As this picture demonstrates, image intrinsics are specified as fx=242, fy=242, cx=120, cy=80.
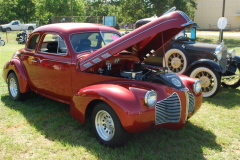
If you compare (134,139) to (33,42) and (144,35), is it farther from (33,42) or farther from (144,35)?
(33,42)

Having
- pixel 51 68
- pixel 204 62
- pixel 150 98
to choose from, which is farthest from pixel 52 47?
pixel 204 62

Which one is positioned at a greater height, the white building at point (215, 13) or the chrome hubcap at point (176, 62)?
the white building at point (215, 13)

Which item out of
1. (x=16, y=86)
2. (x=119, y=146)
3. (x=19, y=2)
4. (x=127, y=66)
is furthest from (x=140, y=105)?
(x=19, y=2)

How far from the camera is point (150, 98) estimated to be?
319cm

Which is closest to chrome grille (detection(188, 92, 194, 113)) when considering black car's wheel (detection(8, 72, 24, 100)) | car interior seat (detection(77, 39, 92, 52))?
car interior seat (detection(77, 39, 92, 52))

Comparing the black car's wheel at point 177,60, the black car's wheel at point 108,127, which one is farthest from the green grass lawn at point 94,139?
the black car's wheel at point 177,60

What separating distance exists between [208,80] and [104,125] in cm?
361

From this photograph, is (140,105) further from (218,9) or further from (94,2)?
(94,2)

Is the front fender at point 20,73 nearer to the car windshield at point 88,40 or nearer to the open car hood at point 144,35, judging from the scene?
the car windshield at point 88,40

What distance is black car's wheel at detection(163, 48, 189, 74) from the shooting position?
665 centimetres

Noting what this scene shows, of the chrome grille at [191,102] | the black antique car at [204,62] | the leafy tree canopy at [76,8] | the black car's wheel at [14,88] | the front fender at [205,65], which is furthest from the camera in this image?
the leafy tree canopy at [76,8]

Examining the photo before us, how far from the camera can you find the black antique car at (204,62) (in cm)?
606

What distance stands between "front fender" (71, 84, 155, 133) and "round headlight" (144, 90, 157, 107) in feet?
0.17

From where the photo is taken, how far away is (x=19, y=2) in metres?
39.6
